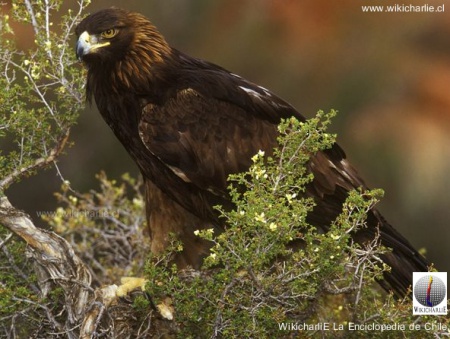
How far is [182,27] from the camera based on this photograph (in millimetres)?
10969

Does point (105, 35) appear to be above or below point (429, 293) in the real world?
above

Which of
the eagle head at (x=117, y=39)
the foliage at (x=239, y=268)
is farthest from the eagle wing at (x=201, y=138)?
the eagle head at (x=117, y=39)

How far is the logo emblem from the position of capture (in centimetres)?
495

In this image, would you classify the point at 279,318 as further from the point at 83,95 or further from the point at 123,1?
the point at 123,1

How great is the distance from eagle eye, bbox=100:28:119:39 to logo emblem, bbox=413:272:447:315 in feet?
7.78

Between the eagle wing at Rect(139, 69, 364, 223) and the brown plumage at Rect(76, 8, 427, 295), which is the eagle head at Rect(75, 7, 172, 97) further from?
the eagle wing at Rect(139, 69, 364, 223)

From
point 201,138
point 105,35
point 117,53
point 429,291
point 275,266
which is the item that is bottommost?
point 429,291

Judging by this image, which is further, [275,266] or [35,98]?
[35,98]

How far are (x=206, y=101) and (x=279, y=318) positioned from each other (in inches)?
65.3

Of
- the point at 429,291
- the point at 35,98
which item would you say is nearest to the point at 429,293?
the point at 429,291

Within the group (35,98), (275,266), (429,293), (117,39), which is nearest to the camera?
(275,266)

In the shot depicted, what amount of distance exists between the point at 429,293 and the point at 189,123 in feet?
5.71

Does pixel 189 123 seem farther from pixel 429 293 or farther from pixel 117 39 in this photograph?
pixel 429 293

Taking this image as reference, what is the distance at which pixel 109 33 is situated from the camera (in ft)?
18.7
